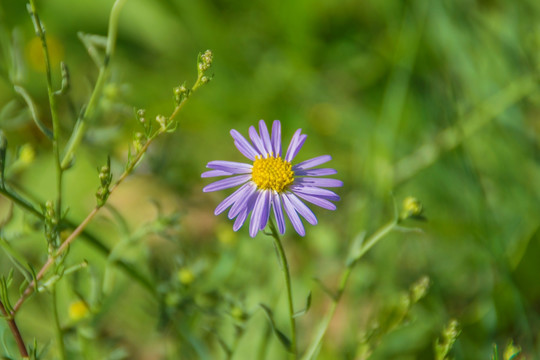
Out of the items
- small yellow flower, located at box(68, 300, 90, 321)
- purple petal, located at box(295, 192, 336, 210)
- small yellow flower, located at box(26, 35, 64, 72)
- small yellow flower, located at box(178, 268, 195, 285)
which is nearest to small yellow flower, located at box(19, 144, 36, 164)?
small yellow flower, located at box(68, 300, 90, 321)

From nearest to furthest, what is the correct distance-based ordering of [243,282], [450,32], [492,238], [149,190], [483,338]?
[483,338] < [492,238] < [243,282] < [450,32] < [149,190]

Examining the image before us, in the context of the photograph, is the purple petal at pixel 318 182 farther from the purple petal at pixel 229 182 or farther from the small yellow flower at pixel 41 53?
the small yellow flower at pixel 41 53

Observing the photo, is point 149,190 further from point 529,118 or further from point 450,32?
point 529,118

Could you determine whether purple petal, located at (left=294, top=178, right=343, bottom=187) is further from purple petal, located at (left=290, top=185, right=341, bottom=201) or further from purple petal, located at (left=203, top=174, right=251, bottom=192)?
purple petal, located at (left=203, top=174, right=251, bottom=192)

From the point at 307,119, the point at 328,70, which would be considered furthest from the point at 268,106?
the point at 328,70

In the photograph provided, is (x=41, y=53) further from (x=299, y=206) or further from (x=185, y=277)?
(x=299, y=206)
